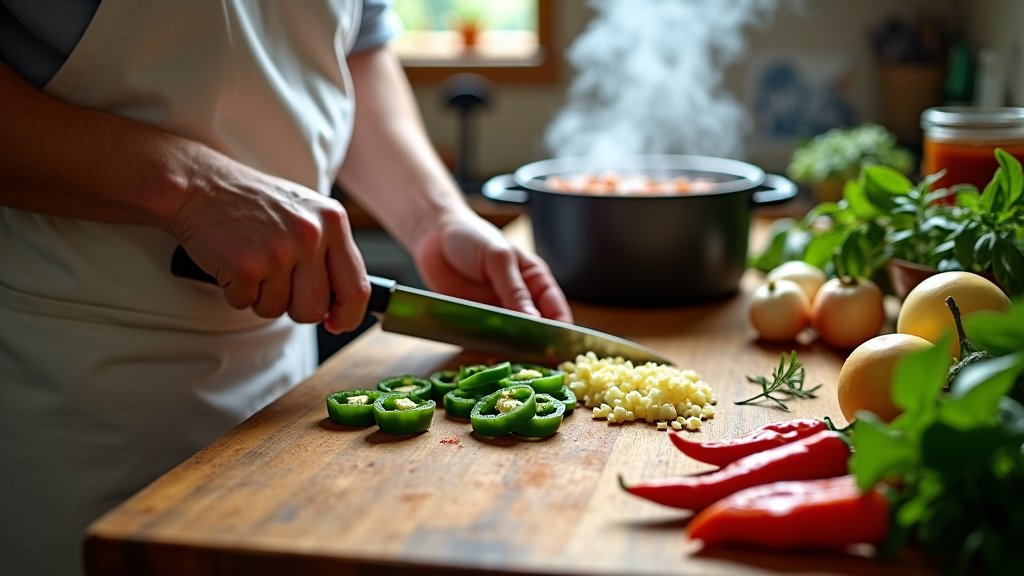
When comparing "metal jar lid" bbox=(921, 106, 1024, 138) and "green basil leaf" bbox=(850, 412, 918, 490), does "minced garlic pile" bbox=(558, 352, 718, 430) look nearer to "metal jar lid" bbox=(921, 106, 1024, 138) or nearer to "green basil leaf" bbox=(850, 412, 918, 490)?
"green basil leaf" bbox=(850, 412, 918, 490)

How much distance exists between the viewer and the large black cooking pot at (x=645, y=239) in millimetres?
1485

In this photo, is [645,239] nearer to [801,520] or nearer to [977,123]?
[977,123]

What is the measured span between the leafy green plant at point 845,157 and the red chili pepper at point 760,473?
A: 1.46 metres

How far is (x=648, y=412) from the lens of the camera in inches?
40.9

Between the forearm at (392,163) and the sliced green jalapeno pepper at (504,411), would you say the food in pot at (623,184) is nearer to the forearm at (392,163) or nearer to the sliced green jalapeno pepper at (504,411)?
the forearm at (392,163)

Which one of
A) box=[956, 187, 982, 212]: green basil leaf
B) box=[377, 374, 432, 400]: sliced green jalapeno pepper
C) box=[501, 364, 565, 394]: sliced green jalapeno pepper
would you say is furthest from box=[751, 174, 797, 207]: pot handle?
box=[377, 374, 432, 400]: sliced green jalapeno pepper

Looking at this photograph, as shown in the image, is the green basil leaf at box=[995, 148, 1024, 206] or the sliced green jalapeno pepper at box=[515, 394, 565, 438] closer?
the sliced green jalapeno pepper at box=[515, 394, 565, 438]

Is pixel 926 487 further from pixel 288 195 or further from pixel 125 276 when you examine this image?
pixel 125 276

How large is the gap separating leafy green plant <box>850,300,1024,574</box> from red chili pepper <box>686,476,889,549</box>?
0.06ft

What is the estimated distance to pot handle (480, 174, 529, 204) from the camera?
5.32 feet

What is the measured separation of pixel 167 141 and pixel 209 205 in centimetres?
9

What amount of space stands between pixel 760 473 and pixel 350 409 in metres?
0.41

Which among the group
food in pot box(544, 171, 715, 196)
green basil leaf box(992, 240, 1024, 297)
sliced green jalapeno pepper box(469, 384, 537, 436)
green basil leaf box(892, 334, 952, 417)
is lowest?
sliced green jalapeno pepper box(469, 384, 537, 436)

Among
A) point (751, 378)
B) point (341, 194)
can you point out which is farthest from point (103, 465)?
point (341, 194)
